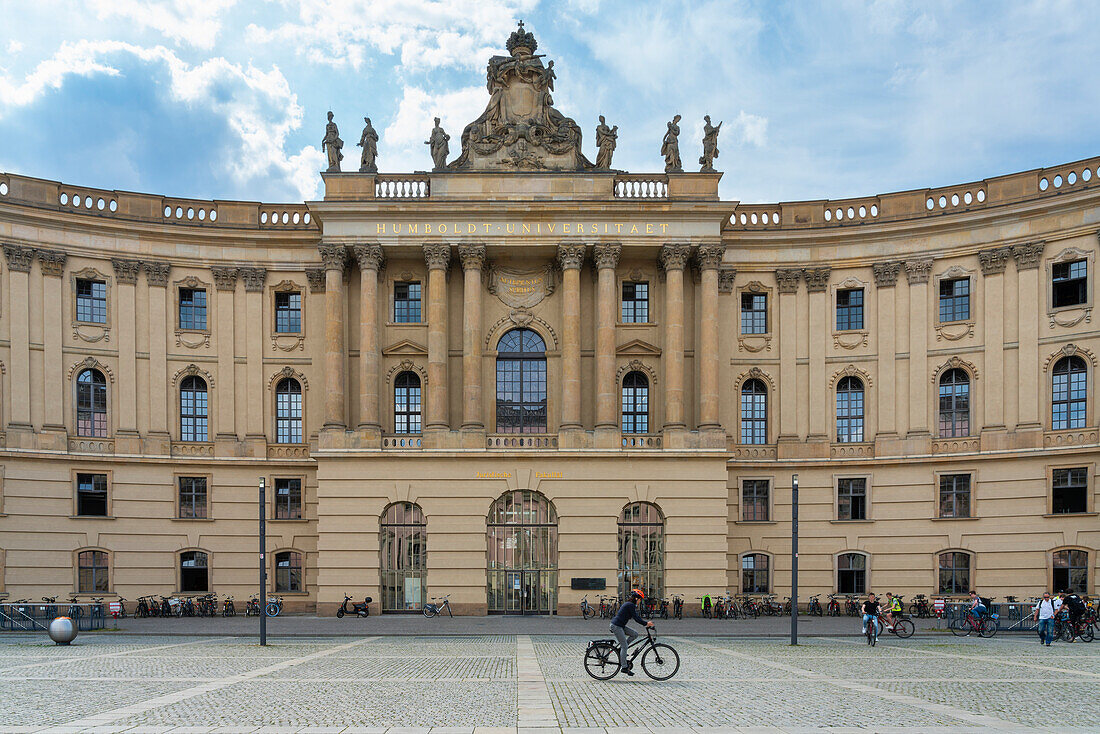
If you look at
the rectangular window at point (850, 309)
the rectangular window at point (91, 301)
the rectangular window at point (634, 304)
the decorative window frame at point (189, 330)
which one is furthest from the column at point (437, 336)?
the rectangular window at point (850, 309)

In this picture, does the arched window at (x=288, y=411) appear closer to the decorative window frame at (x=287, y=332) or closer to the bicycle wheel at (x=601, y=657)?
the decorative window frame at (x=287, y=332)

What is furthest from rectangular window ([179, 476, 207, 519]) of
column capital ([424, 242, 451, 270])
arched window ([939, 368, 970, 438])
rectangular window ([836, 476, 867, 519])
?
arched window ([939, 368, 970, 438])

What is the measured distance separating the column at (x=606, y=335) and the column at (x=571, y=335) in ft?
3.30

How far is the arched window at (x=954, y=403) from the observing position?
164 feet

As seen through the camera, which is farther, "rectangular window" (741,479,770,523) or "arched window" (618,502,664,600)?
"rectangular window" (741,479,770,523)

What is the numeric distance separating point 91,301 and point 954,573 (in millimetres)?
47437

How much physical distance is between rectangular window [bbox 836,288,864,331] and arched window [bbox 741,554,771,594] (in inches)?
534

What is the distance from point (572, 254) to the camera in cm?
5050

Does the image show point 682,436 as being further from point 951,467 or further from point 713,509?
point 951,467

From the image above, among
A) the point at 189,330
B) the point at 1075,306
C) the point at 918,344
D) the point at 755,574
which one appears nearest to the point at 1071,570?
the point at 1075,306

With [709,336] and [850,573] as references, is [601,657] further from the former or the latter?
[850,573]

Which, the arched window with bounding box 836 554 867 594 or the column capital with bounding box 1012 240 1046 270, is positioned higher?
the column capital with bounding box 1012 240 1046 270

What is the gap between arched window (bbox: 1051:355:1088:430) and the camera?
46812 millimetres

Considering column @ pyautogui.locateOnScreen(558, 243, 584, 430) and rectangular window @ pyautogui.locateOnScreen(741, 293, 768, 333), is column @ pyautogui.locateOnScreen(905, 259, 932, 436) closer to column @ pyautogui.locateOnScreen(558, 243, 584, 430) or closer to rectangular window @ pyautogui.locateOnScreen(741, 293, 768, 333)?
rectangular window @ pyautogui.locateOnScreen(741, 293, 768, 333)
